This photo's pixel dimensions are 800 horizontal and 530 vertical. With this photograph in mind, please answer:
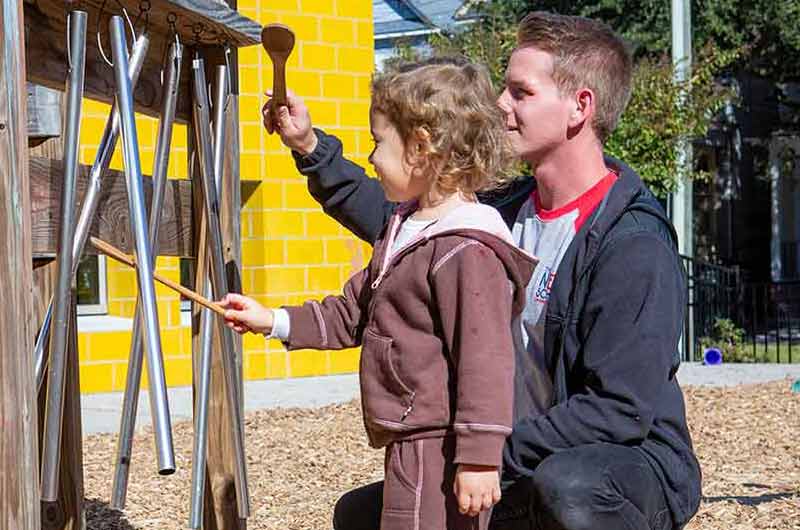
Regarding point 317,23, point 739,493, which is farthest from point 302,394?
point 739,493

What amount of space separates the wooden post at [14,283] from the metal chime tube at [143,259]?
0.30 metres

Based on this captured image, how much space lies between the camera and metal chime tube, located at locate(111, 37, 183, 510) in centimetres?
322

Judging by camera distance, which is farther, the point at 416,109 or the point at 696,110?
the point at 696,110

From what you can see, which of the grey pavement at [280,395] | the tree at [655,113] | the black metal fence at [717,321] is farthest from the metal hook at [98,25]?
the black metal fence at [717,321]

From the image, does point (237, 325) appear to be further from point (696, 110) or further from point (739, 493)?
point (696, 110)

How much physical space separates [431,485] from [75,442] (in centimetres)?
115

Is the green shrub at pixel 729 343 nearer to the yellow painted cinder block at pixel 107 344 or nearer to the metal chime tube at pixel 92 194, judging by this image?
the yellow painted cinder block at pixel 107 344

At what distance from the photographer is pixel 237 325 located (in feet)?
10.9

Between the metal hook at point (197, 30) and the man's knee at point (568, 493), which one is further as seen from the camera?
the metal hook at point (197, 30)

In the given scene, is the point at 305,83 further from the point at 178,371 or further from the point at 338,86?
the point at 178,371

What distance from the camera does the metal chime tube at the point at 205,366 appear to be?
10.9 feet

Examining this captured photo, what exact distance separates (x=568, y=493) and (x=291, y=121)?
122 cm

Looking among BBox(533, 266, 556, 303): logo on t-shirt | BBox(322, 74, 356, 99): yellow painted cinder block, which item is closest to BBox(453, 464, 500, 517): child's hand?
BBox(533, 266, 556, 303): logo on t-shirt

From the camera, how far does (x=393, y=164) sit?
324 cm
